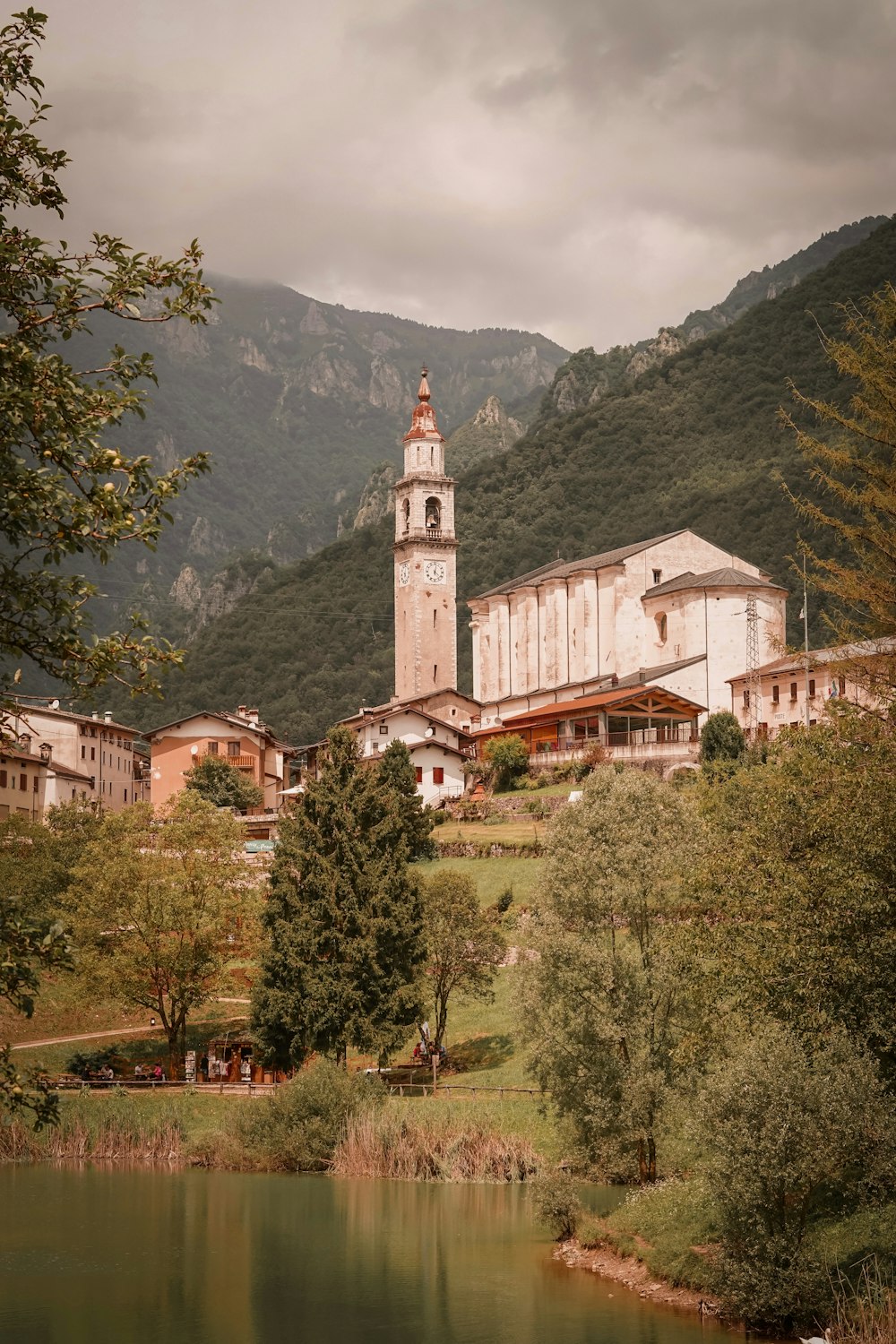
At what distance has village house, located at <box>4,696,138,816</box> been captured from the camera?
266ft

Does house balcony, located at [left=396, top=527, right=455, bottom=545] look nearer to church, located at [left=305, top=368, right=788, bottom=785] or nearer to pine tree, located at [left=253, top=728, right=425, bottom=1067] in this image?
church, located at [left=305, top=368, right=788, bottom=785]

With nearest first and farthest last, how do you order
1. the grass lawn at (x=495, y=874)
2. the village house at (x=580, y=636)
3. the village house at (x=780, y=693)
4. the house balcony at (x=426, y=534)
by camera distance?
1. the grass lawn at (x=495, y=874)
2. the village house at (x=780, y=693)
3. the village house at (x=580, y=636)
4. the house balcony at (x=426, y=534)

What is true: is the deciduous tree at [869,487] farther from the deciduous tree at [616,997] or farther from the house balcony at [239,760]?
the house balcony at [239,760]

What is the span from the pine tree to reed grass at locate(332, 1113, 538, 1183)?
20.4 feet

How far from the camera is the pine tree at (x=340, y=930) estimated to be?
135 feet

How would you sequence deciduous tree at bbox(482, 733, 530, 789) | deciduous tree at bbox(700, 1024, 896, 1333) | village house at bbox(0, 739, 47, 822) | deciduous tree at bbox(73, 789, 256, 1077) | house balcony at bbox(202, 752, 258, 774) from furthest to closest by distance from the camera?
house balcony at bbox(202, 752, 258, 774)
deciduous tree at bbox(482, 733, 530, 789)
village house at bbox(0, 739, 47, 822)
deciduous tree at bbox(73, 789, 256, 1077)
deciduous tree at bbox(700, 1024, 896, 1333)

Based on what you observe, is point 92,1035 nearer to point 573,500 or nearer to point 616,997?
point 616,997

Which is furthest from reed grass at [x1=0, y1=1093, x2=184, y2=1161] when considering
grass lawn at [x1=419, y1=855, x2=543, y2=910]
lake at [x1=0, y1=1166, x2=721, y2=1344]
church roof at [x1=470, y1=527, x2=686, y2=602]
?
church roof at [x1=470, y1=527, x2=686, y2=602]

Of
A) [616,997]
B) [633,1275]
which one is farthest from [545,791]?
[633,1275]

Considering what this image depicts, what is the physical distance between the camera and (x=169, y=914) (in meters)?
46.6

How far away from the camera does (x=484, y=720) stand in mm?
99125

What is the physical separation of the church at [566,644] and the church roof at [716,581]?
0.11 m

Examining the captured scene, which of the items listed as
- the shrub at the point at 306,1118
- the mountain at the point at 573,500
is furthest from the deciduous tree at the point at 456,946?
the mountain at the point at 573,500

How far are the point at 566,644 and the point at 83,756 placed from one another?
29703mm
